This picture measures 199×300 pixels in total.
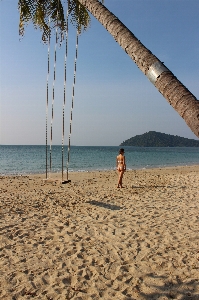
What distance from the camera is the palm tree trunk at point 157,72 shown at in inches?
79.7

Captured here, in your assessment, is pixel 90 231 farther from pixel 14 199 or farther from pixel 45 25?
pixel 45 25

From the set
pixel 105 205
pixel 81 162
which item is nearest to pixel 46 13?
pixel 105 205

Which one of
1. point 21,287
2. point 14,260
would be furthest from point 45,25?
point 21,287

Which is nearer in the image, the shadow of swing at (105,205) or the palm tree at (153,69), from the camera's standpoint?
the palm tree at (153,69)

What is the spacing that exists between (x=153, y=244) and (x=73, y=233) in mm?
1913

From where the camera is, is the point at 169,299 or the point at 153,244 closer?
the point at 169,299

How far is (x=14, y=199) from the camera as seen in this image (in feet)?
35.3

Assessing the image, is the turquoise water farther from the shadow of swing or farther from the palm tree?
the palm tree

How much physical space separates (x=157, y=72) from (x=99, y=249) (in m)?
4.43

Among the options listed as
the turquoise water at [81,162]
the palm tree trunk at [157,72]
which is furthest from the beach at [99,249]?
the turquoise water at [81,162]

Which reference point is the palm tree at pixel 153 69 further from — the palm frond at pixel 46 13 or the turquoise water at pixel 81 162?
the turquoise water at pixel 81 162

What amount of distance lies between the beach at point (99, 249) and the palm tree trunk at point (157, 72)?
325 cm

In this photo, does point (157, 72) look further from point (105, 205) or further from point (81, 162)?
point (81, 162)

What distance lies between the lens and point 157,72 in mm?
2400
